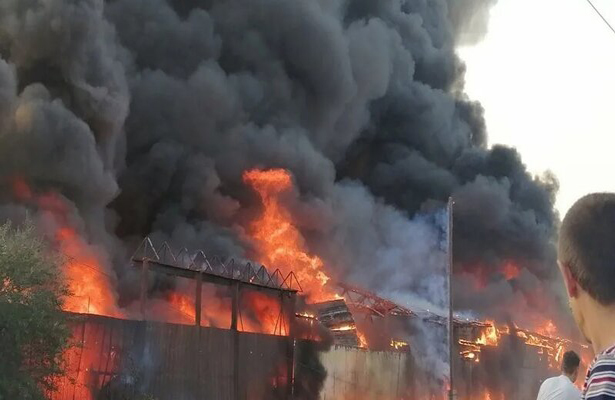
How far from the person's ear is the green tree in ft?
35.6

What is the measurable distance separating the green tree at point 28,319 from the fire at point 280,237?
21.0 m

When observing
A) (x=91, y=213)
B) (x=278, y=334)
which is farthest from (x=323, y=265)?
(x=278, y=334)

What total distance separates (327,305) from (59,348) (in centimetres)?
1656

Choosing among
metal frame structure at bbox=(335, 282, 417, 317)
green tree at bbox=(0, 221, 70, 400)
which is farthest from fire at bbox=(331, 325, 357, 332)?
green tree at bbox=(0, 221, 70, 400)

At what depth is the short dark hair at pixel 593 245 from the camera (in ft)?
6.93

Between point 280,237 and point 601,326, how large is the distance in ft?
113

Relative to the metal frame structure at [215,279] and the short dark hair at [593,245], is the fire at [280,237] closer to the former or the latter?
the metal frame structure at [215,279]

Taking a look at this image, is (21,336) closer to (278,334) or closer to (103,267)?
(278,334)

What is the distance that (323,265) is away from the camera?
124ft

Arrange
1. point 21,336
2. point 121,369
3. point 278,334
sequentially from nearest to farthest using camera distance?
1. point 21,336
2. point 121,369
3. point 278,334

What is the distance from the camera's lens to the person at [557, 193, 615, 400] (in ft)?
6.93

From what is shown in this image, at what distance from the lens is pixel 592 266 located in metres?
2.13

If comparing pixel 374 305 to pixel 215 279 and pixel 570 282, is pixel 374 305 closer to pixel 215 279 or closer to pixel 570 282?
pixel 215 279

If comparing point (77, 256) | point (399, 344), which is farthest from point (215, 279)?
point (399, 344)
